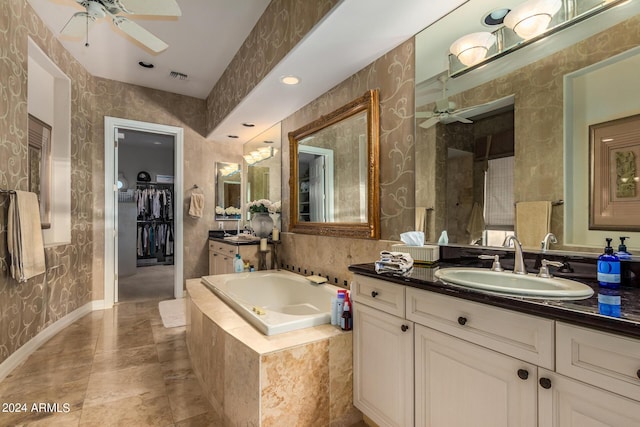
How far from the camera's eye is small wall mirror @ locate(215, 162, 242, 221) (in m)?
4.79

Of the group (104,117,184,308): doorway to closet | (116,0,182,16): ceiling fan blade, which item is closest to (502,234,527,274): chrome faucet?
(116,0,182,16): ceiling fan blade

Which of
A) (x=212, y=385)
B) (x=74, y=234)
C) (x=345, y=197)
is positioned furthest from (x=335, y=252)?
(x=74, y=234)

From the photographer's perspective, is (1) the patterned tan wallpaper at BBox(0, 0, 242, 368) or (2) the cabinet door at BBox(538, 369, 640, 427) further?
(1) the patterned tan wallpaper at BBox(0, 0, 242, 368)

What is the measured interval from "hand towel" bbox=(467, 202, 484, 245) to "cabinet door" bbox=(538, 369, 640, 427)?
877 mm

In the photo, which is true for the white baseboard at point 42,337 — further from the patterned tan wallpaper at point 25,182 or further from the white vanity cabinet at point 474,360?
the white vanity cabinet at point 474,360

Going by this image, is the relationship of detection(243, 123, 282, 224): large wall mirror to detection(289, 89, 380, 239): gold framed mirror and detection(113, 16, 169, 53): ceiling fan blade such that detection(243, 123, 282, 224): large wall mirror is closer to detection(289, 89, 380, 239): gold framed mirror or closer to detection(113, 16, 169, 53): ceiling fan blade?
detection(289, 89, 380, 239): gold framed mirror

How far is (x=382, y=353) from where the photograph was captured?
1535 millimetres

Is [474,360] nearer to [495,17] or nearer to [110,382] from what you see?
[495,17]

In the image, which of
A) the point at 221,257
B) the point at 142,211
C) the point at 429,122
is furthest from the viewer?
the point at 142,211

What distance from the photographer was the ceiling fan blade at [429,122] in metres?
1.97

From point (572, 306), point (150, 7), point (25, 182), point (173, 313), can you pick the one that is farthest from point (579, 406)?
point (173, 313)

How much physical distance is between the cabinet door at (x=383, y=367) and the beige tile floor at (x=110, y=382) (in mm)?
864

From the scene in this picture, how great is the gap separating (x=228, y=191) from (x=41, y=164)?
2.20m

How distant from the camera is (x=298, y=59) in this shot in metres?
2.26
